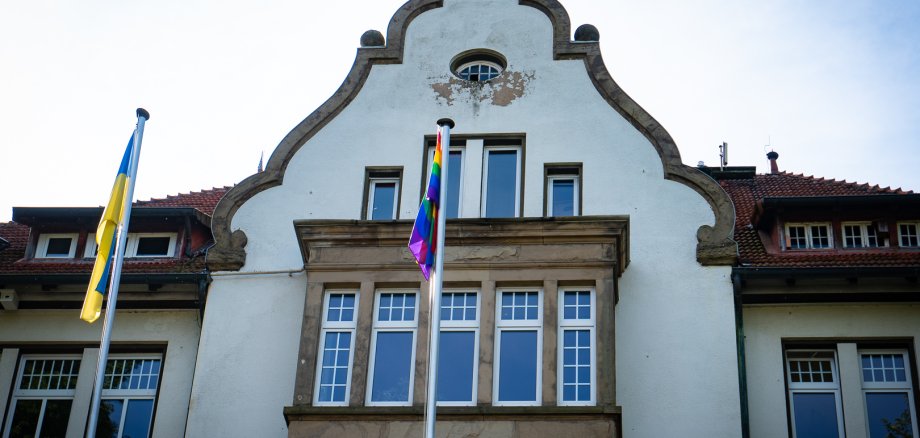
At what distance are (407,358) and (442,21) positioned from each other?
7.56 meters

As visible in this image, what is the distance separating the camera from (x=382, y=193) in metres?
26.3

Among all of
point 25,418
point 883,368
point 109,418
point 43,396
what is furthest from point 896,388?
point 25,418

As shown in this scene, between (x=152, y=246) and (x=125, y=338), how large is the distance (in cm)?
229

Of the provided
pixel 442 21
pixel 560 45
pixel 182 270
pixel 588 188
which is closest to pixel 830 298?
pixel 588 188

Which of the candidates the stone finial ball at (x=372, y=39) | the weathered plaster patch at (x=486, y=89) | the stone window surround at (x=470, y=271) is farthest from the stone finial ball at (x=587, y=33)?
the stone window surround at (x=470, y=271)

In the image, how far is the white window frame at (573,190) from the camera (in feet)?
83.8

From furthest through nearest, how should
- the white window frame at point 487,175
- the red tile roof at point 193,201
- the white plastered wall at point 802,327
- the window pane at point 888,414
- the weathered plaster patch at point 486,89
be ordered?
the red tile roof at point 193,201, the weathered plaster patch at point 486,89, the white window frame at point 487,175, the white plastered wall at point 802,327, the window pane at point 888,414

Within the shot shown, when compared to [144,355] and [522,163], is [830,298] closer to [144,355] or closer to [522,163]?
[522,163]

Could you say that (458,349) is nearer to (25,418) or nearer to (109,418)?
(109,418)

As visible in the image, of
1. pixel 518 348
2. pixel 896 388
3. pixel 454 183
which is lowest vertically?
pixel 896 388

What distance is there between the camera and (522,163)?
26.1 meters

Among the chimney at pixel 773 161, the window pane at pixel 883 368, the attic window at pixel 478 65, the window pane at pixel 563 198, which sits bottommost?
the window pane at pixel 883 368

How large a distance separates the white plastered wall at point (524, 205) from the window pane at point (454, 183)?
236 millimetres

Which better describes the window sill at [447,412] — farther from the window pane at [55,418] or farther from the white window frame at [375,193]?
the window pane at [55,418]
